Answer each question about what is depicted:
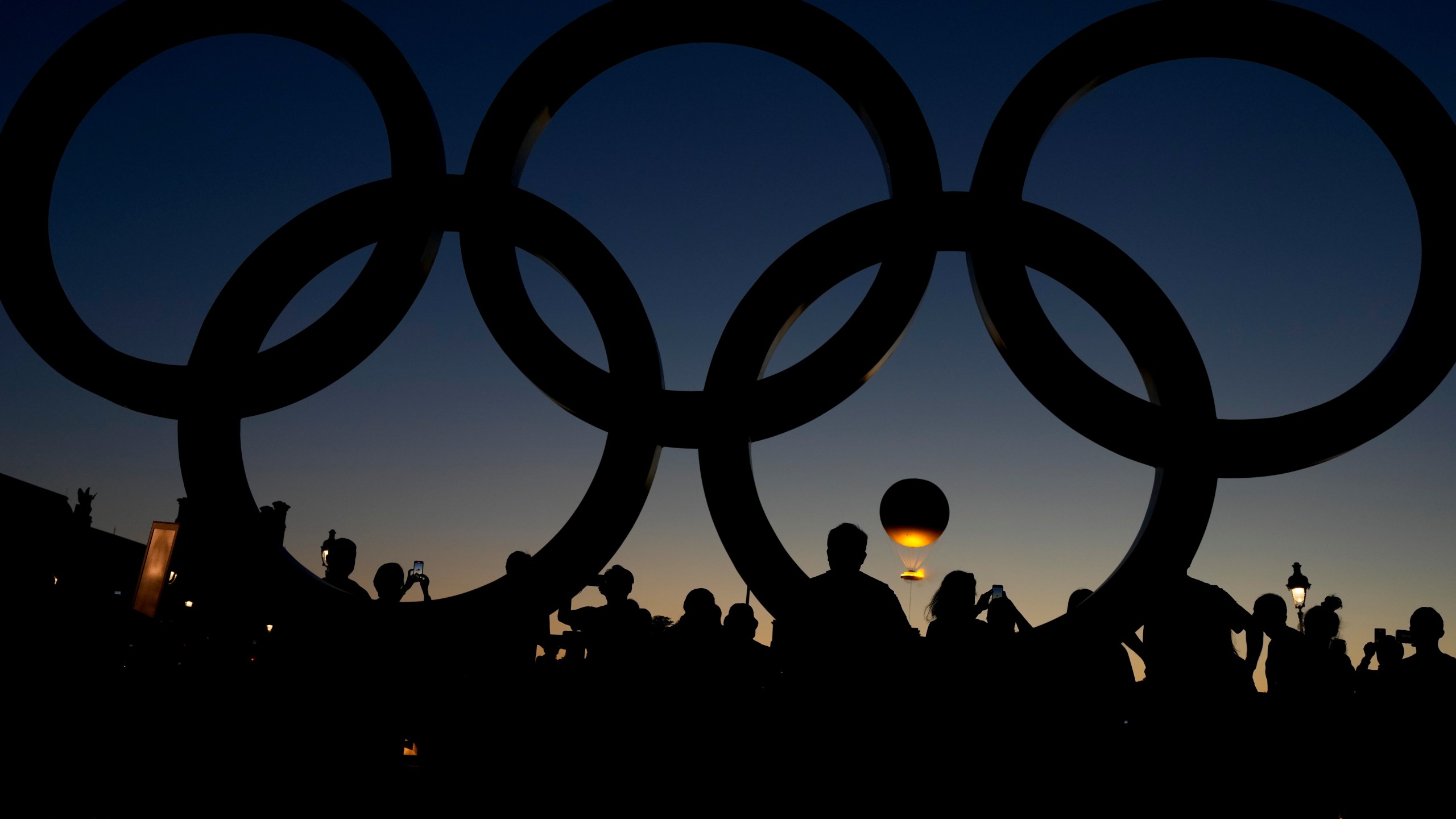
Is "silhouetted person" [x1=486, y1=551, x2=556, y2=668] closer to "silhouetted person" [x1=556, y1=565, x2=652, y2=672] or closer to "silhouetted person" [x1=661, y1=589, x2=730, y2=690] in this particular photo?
"silhouetted person" [x1=556, y1=565, x2=652, y2=672]

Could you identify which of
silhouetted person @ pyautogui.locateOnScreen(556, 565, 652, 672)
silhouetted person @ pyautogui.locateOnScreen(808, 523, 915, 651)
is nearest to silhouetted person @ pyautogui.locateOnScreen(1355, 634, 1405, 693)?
silhouetted person @ pyautogui.locateOnScreen(808, 523, 915, 651)

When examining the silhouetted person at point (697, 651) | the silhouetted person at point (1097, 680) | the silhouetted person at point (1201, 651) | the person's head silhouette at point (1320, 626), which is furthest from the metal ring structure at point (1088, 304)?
the person's head silhouette at point (1320, 626)

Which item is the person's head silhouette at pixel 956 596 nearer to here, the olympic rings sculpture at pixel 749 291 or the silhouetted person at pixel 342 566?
the olympic rings sculpture at pixel 749 291

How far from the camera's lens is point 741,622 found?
7.95 meters

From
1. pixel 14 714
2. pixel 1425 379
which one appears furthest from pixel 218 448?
pixel 1425 379

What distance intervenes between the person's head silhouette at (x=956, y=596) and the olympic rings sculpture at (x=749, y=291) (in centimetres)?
149

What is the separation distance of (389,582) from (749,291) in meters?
4.03

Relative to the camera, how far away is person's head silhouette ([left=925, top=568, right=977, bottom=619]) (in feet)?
20.2

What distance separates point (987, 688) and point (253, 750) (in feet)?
16.2

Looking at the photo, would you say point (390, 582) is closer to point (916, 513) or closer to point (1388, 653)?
point (916, 513)

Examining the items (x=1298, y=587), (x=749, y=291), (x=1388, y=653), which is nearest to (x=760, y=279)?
(x=749, y=291)

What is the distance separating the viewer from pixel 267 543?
26.6ft

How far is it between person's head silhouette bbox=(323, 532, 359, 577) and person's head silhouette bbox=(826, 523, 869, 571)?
5.00 metres

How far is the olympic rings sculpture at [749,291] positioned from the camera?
7793 millimetres
